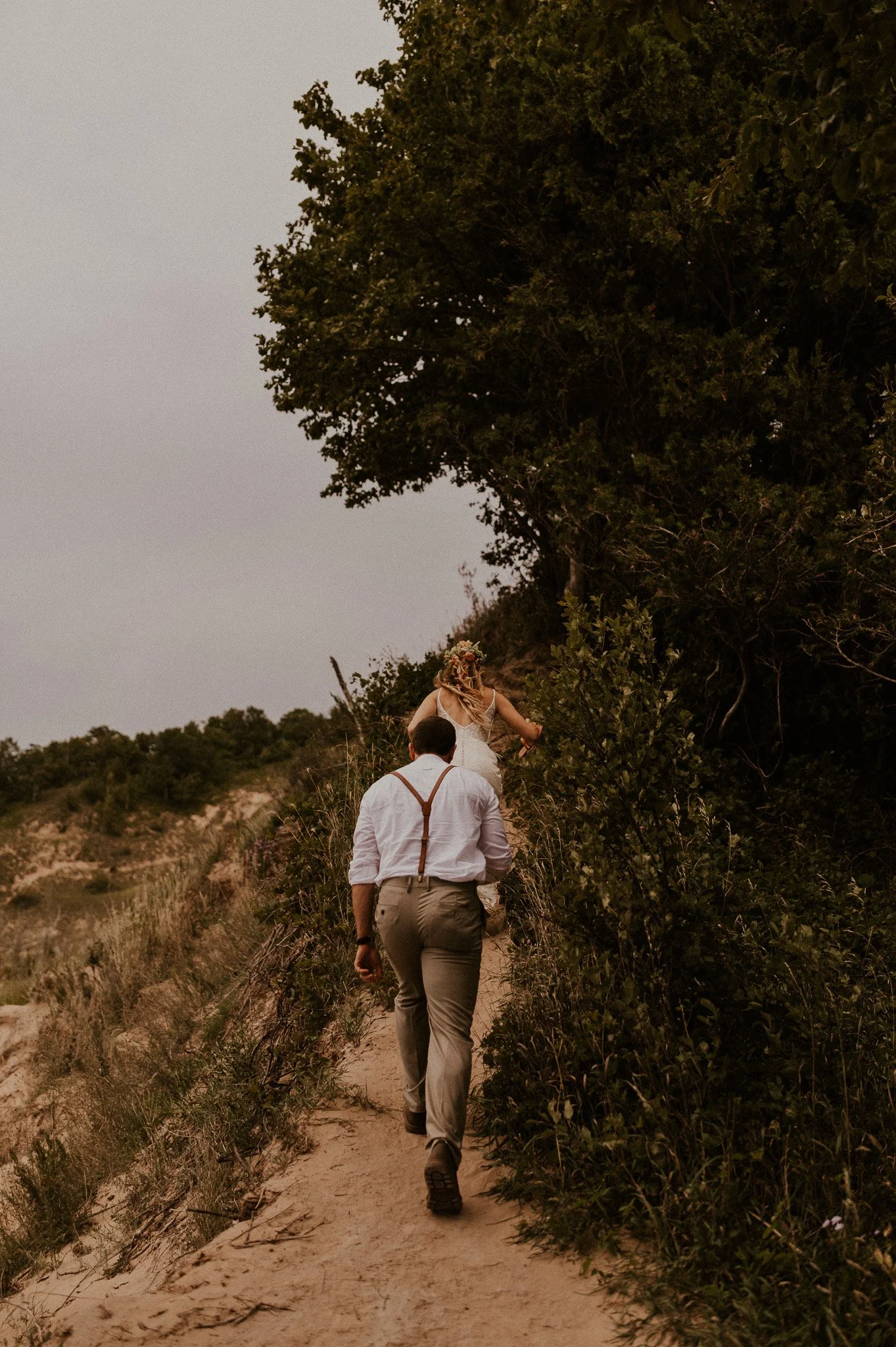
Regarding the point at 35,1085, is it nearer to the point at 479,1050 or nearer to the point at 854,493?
the point at 479,1050

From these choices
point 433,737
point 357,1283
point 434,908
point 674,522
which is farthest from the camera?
point 674,522

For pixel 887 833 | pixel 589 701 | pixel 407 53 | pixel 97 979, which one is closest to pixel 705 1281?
pixel 589 701

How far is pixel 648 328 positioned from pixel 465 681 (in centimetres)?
442

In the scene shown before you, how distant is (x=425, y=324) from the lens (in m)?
12.0

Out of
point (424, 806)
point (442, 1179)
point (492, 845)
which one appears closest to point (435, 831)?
point (424, 806)

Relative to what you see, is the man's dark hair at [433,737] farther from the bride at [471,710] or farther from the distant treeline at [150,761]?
the distant treeline at [150,761]

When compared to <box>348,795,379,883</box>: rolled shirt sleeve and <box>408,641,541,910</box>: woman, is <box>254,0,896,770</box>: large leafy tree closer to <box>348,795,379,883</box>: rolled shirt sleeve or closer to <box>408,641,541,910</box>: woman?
<box>408,641,541,910</box>: woman

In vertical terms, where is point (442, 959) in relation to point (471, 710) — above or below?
below

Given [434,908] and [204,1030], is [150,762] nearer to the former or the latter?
[204,1030]

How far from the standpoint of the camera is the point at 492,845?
479cm

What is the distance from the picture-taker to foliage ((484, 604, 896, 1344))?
3613mm

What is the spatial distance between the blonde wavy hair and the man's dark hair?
7.22ft

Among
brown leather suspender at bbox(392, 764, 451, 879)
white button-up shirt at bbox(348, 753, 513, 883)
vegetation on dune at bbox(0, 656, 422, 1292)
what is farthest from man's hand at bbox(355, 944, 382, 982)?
vegetation on dune at bbox(0, 656, 422, 1292)

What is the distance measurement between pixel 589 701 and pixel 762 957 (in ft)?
6.15
